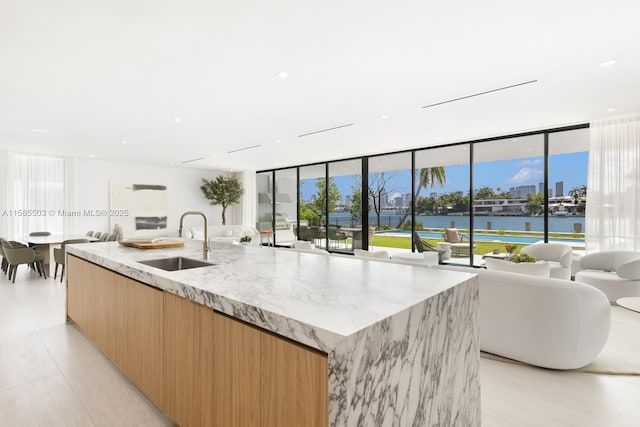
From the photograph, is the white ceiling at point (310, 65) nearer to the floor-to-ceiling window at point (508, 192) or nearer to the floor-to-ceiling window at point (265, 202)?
the floor-to-ceiling window at point (508, 192)

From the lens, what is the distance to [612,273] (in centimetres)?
461

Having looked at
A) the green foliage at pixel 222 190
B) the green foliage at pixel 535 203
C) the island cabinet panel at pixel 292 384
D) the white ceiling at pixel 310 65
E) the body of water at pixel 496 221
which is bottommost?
the island cabinet panel at pixel 292 384

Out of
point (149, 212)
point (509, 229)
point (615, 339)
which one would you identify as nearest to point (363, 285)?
point (615, 339)

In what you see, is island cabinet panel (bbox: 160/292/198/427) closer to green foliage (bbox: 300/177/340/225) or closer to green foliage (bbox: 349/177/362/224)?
green foliage (bbox: 349/177/362/224)

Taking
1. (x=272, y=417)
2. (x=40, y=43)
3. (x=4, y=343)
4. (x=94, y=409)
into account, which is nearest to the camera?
(x=272, y=417)

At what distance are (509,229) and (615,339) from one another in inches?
132

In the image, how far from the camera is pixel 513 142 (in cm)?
621

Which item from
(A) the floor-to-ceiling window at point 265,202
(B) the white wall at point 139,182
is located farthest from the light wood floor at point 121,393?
(A) the floor-to-ceiling window at point 265,202

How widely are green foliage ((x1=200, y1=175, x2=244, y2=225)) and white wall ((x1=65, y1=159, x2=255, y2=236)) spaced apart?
1.07ft

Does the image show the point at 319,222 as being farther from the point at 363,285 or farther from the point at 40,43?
the point at 363,285

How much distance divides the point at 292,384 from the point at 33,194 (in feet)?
31.1

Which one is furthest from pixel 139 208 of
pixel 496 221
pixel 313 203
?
pixel 496 221

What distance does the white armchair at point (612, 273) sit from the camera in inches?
159

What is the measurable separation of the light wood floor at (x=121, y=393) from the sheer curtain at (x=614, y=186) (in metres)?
3.26
